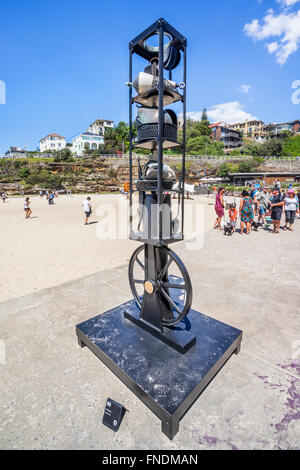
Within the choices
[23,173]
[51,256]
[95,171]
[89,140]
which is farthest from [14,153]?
[51,256]

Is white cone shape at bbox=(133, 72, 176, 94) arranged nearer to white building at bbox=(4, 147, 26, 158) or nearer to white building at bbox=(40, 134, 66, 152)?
white building at bbox=(4, 147, 26, 158)

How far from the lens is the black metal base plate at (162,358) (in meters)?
1.95

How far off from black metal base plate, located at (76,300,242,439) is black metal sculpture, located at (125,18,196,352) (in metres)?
0.17

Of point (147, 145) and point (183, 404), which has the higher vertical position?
point (147, 145)

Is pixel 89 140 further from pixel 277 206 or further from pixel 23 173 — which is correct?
pixel 277 206

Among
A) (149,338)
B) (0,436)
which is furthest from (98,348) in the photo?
(0,436)

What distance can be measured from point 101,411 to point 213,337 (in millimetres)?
1447

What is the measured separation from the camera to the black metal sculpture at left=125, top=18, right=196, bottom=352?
2314 mm

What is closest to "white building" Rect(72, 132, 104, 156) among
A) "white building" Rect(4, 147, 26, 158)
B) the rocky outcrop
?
"white building" Rect(4, 147, 26, 158)

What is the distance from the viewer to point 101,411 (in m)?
2.06

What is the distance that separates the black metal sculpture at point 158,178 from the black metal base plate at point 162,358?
0.54 ft

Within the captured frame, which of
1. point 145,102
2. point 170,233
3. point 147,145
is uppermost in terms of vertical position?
point 145,102
